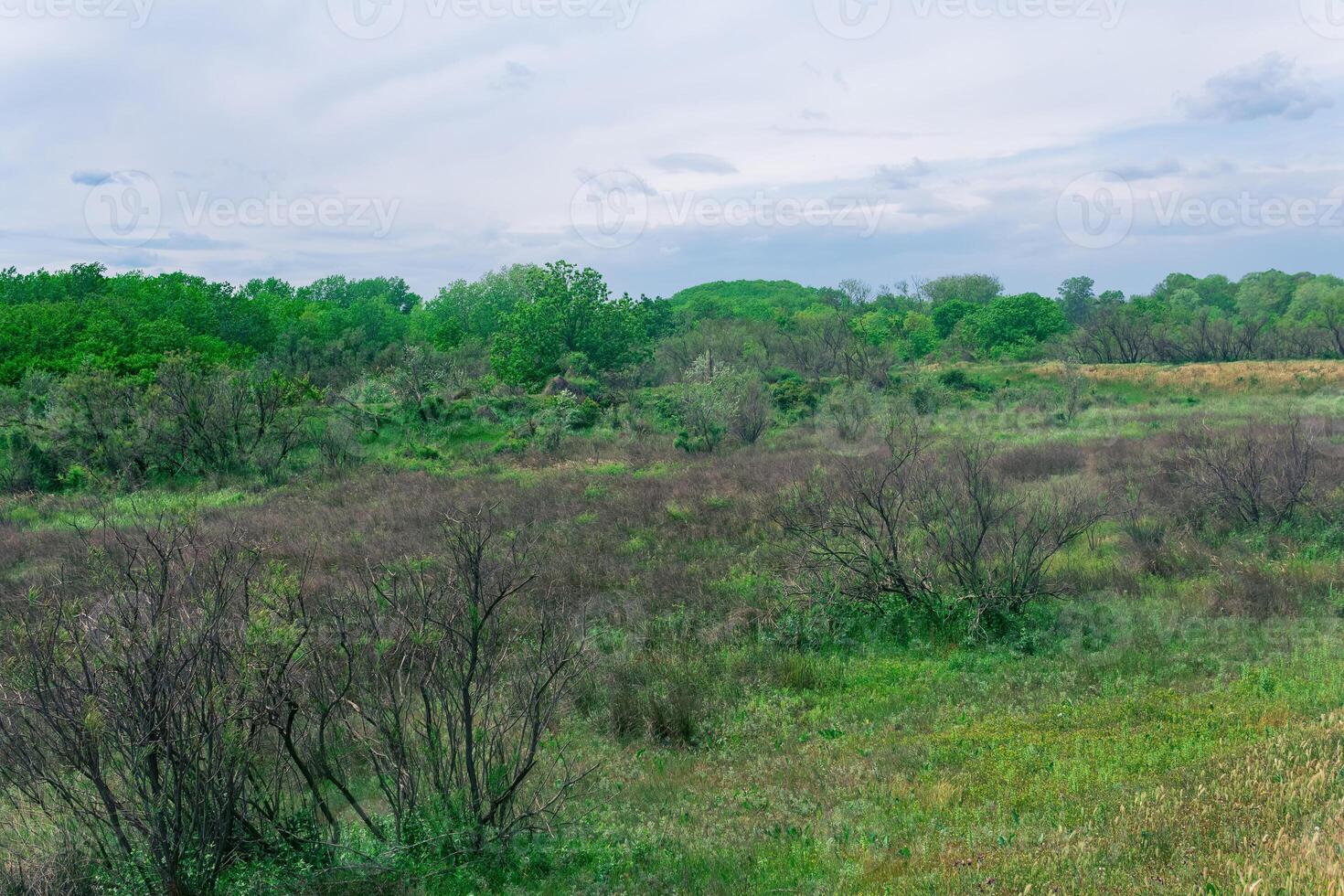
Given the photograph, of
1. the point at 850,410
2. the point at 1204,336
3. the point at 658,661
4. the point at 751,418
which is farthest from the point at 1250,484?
the point at 1204,336

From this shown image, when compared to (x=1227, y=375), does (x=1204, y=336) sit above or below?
above

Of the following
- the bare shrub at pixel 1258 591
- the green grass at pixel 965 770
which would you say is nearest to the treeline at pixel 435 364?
the bare shrub at pixel 1258 591

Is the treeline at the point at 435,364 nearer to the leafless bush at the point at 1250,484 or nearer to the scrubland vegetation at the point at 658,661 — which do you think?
the scrubland vegetation at the point at 658,661

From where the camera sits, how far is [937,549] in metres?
12.9

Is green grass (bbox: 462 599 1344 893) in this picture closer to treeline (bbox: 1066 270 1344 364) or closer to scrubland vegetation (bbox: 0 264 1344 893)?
scrubland vegetation (bbox: 0 264 1344 893)

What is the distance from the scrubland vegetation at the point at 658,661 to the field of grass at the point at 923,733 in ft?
0.15

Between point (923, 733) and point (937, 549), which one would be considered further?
point (937, 549)

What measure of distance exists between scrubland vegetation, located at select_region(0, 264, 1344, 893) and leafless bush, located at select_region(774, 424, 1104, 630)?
3.5 inches

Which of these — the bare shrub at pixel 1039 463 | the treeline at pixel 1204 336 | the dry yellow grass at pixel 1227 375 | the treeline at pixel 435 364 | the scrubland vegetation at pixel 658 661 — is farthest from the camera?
the treeline at pixel 1204 336

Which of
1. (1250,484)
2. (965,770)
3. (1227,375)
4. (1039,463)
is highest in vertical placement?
(1227,375)

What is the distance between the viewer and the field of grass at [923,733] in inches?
212

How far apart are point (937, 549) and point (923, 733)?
16.5 feet

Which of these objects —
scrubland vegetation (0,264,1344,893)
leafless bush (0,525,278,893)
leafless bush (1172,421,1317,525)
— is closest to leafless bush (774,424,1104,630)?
scrubland vegetation (0,264,1344,893)

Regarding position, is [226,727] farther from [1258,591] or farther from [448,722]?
[1258,591]
